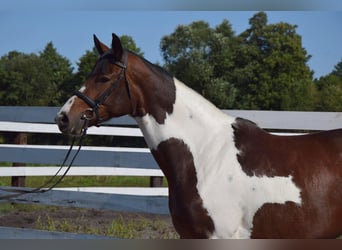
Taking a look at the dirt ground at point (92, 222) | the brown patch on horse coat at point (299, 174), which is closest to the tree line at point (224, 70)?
the dirt ground at point (92, 222)

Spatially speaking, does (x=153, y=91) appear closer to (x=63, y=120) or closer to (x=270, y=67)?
(x=63, y=120)

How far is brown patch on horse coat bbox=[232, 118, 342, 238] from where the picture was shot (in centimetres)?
254

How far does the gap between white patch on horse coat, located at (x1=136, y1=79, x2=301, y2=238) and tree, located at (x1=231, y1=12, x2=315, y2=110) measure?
18567 millimetres

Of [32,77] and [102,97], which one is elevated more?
[32,77]

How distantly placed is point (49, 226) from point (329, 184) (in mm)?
3525

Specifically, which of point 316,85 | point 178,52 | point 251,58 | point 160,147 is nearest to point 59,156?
point 160,147

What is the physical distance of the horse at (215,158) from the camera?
2.54 metres

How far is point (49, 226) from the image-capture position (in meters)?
5.04

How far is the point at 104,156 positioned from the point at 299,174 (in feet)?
10.0

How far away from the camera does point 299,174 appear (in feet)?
8.57

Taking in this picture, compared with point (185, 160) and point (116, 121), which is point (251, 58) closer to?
point (116, 121)

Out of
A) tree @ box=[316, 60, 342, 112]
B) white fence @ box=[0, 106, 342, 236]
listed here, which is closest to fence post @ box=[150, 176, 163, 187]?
white fence @ box=[0, 106, 342, 236]

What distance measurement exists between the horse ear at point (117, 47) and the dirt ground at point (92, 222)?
2309 mm

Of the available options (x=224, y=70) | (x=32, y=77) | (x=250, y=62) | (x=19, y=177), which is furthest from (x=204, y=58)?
(x=19, y=177)
